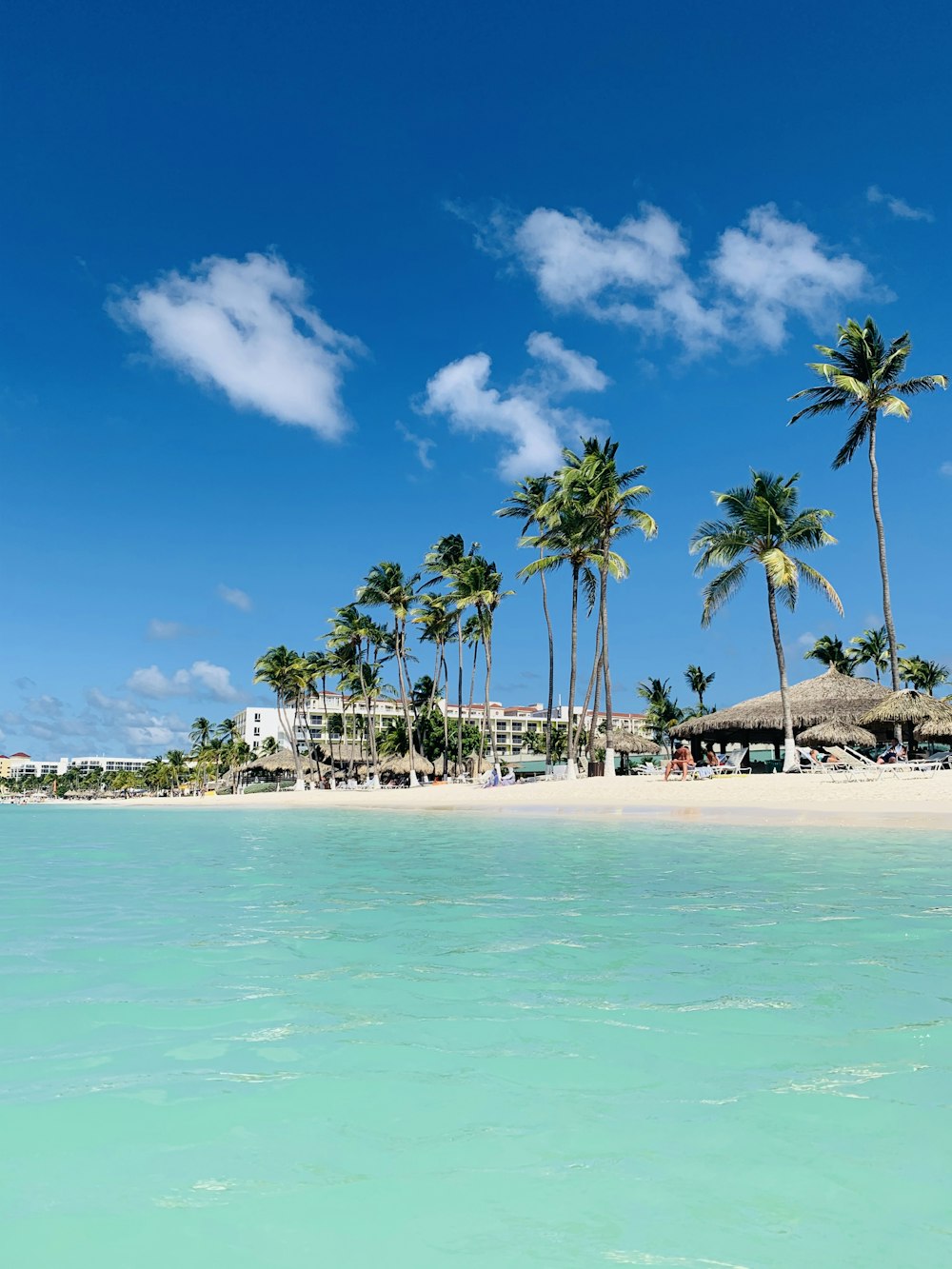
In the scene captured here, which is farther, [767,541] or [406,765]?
[406,765]

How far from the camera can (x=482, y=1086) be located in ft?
10.1

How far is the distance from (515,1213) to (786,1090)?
1.29 meters

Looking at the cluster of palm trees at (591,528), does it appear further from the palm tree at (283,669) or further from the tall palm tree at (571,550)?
the palm tree at (283,669)

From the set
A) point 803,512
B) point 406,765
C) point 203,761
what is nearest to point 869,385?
point 803,512

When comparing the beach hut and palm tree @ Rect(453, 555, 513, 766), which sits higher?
palm tree @ Rect(453, 555, 513, 766)

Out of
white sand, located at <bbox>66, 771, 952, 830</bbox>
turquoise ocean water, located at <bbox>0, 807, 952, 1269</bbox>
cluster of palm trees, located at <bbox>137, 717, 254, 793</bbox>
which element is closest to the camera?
turquoise ocean water, located at <bbox>0, 807, 952, 1269</bbox>

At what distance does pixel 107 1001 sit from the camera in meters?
4.37

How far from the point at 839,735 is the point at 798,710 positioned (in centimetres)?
298

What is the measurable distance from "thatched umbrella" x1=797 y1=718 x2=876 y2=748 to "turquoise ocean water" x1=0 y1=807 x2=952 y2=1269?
28.1m

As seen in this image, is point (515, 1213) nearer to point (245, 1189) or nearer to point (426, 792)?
point (245, 1189)

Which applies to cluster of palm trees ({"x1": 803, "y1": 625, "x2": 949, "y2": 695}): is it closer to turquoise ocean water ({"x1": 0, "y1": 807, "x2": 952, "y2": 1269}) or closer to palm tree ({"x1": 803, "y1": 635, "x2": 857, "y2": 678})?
palm tree ({"x1": 803, "y1": 635, "x2": 857, "y2": 678})

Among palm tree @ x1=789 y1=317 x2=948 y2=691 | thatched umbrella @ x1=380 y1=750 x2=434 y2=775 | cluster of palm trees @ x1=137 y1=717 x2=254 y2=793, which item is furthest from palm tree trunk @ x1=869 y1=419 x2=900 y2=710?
cluster of palm trees @ x1=137 y1=717 x2=254 y2=793

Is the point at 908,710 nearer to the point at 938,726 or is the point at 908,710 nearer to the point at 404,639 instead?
the point at 938,726

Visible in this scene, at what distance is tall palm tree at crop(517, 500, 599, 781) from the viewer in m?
32.0
